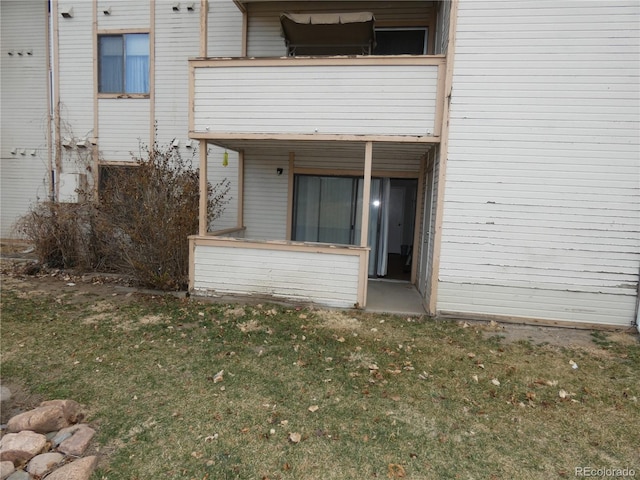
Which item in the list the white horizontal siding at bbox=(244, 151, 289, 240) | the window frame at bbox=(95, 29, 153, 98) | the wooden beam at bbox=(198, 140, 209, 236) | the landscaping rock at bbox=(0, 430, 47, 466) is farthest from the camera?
the window frame at bbox=(95, 29, 153, 98)

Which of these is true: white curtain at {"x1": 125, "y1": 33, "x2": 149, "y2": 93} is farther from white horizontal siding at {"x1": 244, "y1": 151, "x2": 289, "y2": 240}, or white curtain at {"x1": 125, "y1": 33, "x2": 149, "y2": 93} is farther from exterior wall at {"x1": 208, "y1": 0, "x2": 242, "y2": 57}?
white horizontal siding at {"x1": 244, "y1": 151, "x2": 289, "y2": 240}

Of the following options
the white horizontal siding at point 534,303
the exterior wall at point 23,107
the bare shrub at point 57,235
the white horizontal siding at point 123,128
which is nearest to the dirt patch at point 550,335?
the white horizontal siding at point 534,303

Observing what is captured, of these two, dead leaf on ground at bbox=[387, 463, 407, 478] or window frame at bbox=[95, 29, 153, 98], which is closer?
dead leaf on ground at bbox=[387, 463, 407, 478]

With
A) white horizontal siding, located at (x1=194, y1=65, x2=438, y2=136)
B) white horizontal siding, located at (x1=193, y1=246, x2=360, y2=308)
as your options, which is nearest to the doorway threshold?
white horizontal siding, located at (x1=193, y1=246, x2=360, y2=308)

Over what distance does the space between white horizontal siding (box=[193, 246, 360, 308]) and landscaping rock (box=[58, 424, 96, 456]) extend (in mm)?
3444

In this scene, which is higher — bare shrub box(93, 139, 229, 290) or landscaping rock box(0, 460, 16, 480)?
bare shrub box(93, 139, 229, 290)

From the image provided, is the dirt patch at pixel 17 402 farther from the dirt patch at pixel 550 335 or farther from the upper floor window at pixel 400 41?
the upper floor window at pixel 400 41

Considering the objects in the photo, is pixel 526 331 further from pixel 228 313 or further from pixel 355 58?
pixel 355 58

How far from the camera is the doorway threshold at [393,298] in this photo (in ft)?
19.6

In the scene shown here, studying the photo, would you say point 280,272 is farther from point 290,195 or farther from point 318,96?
point 318,96

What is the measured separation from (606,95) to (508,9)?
1.81 m

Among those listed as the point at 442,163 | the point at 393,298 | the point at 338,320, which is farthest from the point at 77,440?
the point at 442,163

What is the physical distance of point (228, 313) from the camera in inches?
225

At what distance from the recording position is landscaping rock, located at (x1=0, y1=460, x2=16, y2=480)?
2635mm
